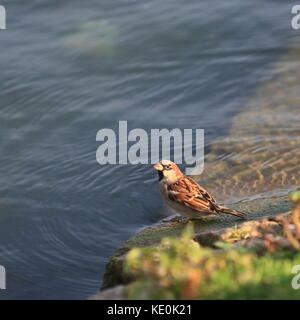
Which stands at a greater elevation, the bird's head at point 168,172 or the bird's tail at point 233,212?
the bird's head at point 168,172

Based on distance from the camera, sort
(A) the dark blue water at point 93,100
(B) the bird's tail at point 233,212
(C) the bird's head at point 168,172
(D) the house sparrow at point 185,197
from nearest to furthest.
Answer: (B) the bird's tail at point 233,212 → (D) the house sparrow at point 185,197 → (C) the bird's head at point 168,172 → (A) the dark blue water at point 93,100

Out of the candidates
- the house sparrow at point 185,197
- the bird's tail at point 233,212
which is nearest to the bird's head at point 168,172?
the house sparrow at point 185,197

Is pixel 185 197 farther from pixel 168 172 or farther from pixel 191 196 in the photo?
pixel 168 172

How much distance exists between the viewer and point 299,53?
40.3 feet

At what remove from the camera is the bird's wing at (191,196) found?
7219mm

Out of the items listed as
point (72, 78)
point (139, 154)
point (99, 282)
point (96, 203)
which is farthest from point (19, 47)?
point (99, 282)

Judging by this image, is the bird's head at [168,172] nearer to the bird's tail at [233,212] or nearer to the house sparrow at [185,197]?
the house sparrow at [185,197]

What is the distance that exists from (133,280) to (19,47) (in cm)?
858

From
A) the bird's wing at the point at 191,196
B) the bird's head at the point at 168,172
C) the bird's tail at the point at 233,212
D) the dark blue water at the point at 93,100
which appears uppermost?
the dark blue water at the point at 93,100

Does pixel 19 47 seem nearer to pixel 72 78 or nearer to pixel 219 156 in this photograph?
pixel 72 78

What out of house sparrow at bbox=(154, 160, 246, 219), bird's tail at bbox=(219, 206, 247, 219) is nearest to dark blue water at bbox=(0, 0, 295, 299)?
house sparrow at bbox=(154, 160, 246, 219)

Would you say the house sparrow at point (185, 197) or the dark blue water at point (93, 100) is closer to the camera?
the house sparrow at point (185, 197)

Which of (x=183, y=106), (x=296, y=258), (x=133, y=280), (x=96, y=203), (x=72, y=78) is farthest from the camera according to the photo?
(x=72, y=78)

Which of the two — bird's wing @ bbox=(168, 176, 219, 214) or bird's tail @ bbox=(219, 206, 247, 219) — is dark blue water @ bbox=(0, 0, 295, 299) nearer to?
bird's wing @ bbox=(168, 176, 219, 214)
